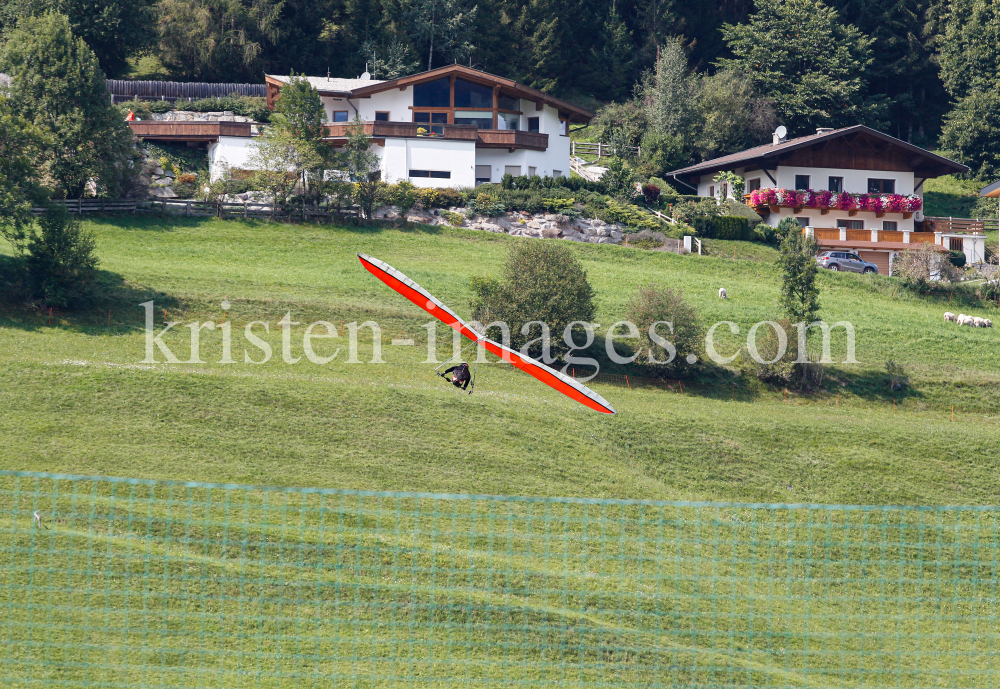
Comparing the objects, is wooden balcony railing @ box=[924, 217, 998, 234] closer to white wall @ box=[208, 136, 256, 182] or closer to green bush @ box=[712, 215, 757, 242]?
green bush @ box=[712, 215, 757, 242]

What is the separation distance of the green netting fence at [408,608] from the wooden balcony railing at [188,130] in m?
35.0

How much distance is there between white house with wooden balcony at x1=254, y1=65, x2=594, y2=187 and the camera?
53.4 metres

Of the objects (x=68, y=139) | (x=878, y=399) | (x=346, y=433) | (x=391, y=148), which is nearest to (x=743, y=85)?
(x=391, y=148)

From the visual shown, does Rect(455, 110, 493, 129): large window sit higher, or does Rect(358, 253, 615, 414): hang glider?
Rect(455, 110, 493, 129): large window

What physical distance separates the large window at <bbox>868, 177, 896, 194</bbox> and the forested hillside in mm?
12933

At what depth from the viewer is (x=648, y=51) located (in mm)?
82688

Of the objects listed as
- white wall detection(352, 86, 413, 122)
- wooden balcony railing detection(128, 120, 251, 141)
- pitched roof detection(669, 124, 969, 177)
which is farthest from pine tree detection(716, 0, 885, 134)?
wooden balcony railing detection(128, 120, 251, 141)

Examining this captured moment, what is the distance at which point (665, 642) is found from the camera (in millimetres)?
15641

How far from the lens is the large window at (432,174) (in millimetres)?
53375

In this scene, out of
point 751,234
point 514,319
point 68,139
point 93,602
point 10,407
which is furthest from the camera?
point 751,234

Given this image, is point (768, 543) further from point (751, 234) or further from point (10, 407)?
point (751, 234)

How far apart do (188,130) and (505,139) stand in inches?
664

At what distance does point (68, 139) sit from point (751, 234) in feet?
107

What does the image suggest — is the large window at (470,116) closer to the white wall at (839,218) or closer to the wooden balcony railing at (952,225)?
the white wall at (839,218)
